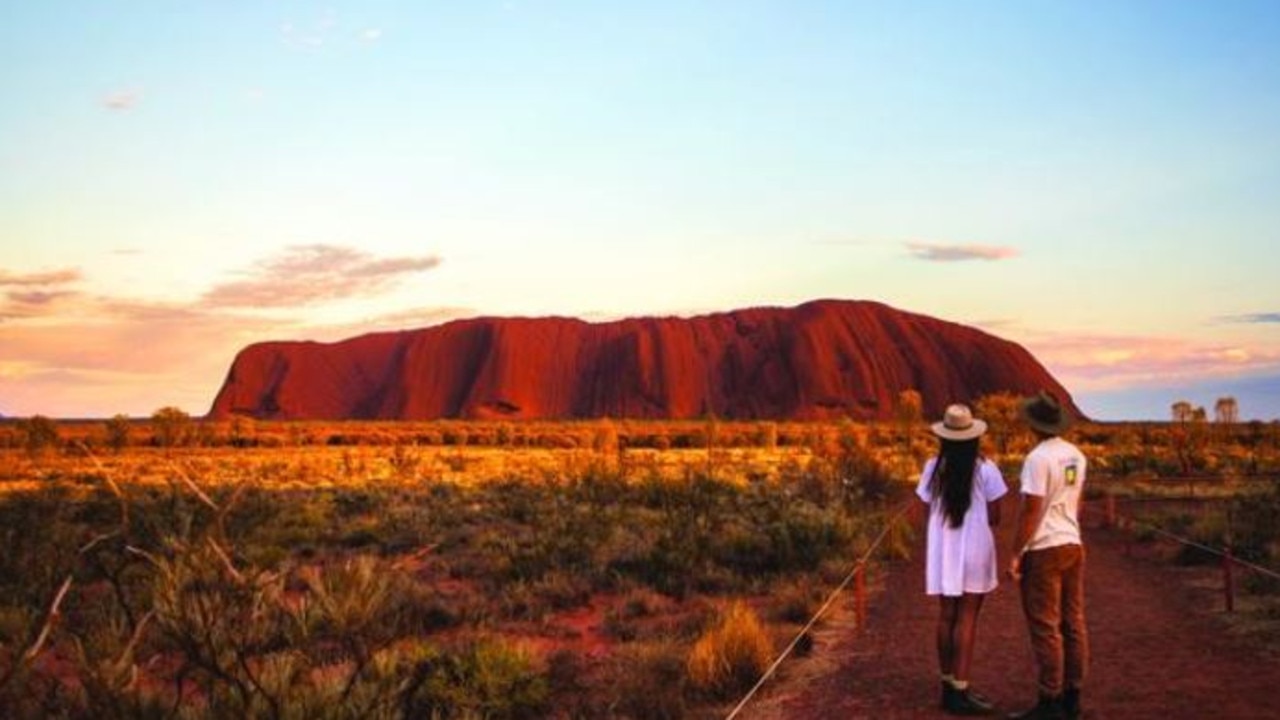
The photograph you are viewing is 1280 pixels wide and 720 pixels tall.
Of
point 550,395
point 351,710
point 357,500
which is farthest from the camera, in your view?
point 550,395

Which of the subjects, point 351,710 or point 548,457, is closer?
point 351,710

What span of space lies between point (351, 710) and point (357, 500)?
18064 millimetres

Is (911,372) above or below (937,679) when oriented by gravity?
above

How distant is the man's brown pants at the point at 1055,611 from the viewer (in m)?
6.73

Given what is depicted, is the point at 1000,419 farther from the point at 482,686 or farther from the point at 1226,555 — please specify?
the point at 482,686

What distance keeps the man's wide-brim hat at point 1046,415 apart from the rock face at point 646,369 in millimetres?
91486

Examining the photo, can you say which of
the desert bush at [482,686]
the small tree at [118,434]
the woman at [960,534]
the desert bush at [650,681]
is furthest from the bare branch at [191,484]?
the small tree at [118,434]

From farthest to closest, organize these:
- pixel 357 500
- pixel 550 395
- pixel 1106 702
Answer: pixel 550 395, pixel 357 500, pixel 1106 702

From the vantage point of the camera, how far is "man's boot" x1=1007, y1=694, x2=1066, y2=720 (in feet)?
22.2

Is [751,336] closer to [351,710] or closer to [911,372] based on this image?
[911,372]

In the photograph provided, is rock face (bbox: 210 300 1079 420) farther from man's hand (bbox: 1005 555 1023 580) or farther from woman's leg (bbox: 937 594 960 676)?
man's hand (bbox: 1005 555 1023 580)

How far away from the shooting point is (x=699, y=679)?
345 inches

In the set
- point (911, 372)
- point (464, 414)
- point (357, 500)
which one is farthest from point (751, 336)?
point (357, 500)

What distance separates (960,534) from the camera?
23.3 feet
